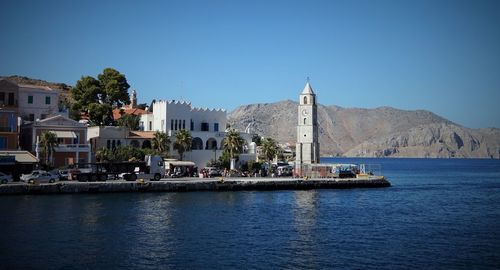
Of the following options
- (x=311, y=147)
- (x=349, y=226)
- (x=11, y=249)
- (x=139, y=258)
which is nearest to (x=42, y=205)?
(x=11, y=249)

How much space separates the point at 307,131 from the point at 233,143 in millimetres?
20334

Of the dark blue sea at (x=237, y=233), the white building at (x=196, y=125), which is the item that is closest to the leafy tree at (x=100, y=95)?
the white building at (x=196, y=125)

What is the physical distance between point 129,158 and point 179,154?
826 cm

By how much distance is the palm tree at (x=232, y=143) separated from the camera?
72875 mm

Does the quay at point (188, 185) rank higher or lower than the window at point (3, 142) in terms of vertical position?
lower

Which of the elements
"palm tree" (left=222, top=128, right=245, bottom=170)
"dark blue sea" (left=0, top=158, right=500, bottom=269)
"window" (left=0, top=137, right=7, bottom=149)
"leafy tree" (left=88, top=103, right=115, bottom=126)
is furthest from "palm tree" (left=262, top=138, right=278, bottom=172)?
"window" (left=0, top=137, right=7, bottom=149)

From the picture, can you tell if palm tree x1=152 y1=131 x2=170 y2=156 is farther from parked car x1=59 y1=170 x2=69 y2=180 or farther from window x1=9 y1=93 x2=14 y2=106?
window x1=9 y1=93 x2=14 y2=106

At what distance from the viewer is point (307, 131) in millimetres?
89562

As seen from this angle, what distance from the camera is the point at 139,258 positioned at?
2750 centimetres

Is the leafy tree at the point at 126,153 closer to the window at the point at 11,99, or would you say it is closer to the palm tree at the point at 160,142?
the palm tree at the point at 160,142

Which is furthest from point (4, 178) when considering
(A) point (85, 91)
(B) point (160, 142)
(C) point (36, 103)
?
(A) point (85, 91)

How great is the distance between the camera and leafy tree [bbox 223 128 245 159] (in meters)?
72.9

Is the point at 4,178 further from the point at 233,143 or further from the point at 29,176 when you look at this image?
the point at 233,143

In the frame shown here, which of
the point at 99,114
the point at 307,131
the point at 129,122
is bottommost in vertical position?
the point at 307,131
